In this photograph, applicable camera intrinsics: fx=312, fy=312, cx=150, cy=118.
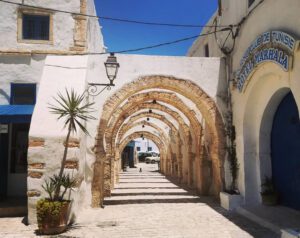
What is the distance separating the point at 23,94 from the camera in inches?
376

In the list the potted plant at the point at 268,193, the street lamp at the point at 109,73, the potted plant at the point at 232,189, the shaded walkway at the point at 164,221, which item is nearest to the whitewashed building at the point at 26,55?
the street lamp at the point at 109,73

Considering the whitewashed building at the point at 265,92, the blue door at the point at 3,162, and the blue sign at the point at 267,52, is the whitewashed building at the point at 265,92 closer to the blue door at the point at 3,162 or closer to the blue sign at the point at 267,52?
the blue sign at the point at 267,52

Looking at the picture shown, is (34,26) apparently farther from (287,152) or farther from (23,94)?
(287,152)

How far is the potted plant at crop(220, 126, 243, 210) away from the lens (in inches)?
331

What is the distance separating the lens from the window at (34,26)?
9.96 m

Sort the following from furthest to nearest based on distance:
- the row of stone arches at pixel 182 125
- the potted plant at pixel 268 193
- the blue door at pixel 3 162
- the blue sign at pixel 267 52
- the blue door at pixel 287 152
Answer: the blue door at pixel 3 162 < the row of stone arches at pixel 182 125 < the potted plant at pixel 268 193 < the blue door at pixel 287 152 < the blue sign at pixel 267 52

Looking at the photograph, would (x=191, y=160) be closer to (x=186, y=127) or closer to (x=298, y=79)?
(x=186, y=127)

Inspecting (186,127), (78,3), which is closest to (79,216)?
(78,3)

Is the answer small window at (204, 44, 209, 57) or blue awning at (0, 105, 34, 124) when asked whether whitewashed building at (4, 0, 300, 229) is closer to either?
blue awning at (0, 105, 34, 124)

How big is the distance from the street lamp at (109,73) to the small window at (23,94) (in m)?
1.86

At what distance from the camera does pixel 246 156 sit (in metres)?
8.38

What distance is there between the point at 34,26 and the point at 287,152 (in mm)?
8424

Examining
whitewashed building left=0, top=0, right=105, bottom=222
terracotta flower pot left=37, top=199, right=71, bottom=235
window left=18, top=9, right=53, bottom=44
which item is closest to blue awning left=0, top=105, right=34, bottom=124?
whitewashed building left=0, top=0, right=105, bottom=222

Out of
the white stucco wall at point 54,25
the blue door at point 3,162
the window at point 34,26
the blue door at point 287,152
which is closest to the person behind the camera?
the blue door at point 287,152
